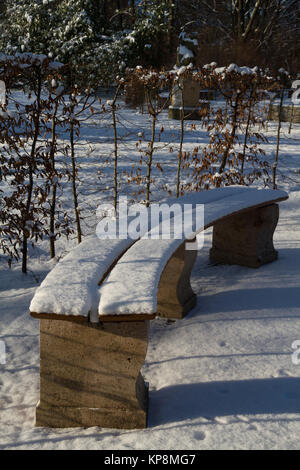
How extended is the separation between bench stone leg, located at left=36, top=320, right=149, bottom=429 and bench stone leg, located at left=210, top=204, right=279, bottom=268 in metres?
2.29

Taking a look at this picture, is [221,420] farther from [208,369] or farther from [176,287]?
[176,287]

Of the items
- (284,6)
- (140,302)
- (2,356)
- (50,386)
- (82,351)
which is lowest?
(2,356)

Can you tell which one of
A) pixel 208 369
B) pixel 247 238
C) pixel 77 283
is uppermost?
pixel 77 283

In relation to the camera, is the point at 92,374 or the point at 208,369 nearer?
the point at 92,374

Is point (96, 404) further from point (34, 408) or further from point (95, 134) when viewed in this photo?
point (95, 134)

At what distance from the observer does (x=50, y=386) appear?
236cm

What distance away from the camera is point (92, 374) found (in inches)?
91.2

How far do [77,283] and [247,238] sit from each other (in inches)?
95.7

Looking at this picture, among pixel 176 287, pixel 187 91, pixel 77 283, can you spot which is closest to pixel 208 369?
pixel 176 287

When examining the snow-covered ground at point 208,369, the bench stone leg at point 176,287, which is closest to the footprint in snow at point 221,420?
the snow-covered ground at point 208,369

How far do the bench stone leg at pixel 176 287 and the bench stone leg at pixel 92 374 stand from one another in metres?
1.16

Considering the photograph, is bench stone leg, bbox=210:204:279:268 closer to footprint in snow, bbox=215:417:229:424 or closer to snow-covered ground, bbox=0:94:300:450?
snow-covered ground, bbox=0:94:300:450

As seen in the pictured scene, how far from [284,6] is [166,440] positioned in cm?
2409
